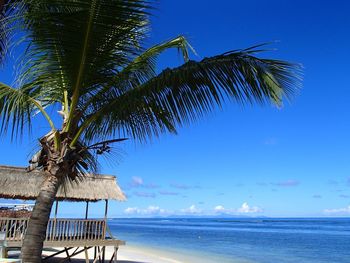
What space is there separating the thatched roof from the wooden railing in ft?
2.89

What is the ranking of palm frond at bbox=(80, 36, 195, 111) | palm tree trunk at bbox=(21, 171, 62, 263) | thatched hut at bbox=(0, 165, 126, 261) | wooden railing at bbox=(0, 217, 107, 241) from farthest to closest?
thatched hut at bbox=(0, 165, 126, 261) → wooden railing at bbox=(0, 217, 107, 241) → palm frond at bbox=(80, 36, 195, 111) → palm tree trunk at bbox=(21, 171, 62, 263)

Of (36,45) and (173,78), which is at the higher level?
(36,45)

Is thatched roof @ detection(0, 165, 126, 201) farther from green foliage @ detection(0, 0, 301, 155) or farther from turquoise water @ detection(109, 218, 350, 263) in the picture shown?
turquoise water @ detection(109, 218, 350, 263)

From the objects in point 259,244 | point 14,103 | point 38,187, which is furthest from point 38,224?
point 259,244

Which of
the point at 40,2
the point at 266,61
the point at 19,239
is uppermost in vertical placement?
the point at 40,2

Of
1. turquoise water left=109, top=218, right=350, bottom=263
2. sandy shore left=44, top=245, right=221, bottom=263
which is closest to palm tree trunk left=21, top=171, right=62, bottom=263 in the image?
sandy shore left=44, top=245, right=221, bottom=263

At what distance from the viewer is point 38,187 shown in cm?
1284

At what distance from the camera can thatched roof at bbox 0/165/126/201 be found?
1246 cm

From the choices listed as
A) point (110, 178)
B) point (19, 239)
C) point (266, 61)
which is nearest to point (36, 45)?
point (266, 61)

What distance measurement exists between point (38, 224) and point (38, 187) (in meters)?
8.56

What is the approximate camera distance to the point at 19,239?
37.4ft

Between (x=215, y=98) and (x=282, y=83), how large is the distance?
0.79 meters

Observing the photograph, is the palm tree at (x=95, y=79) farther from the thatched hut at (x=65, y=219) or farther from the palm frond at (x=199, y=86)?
the thatched hut at (x=65, y=219)

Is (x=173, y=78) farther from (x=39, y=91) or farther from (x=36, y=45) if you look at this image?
(x=39, y=91)
